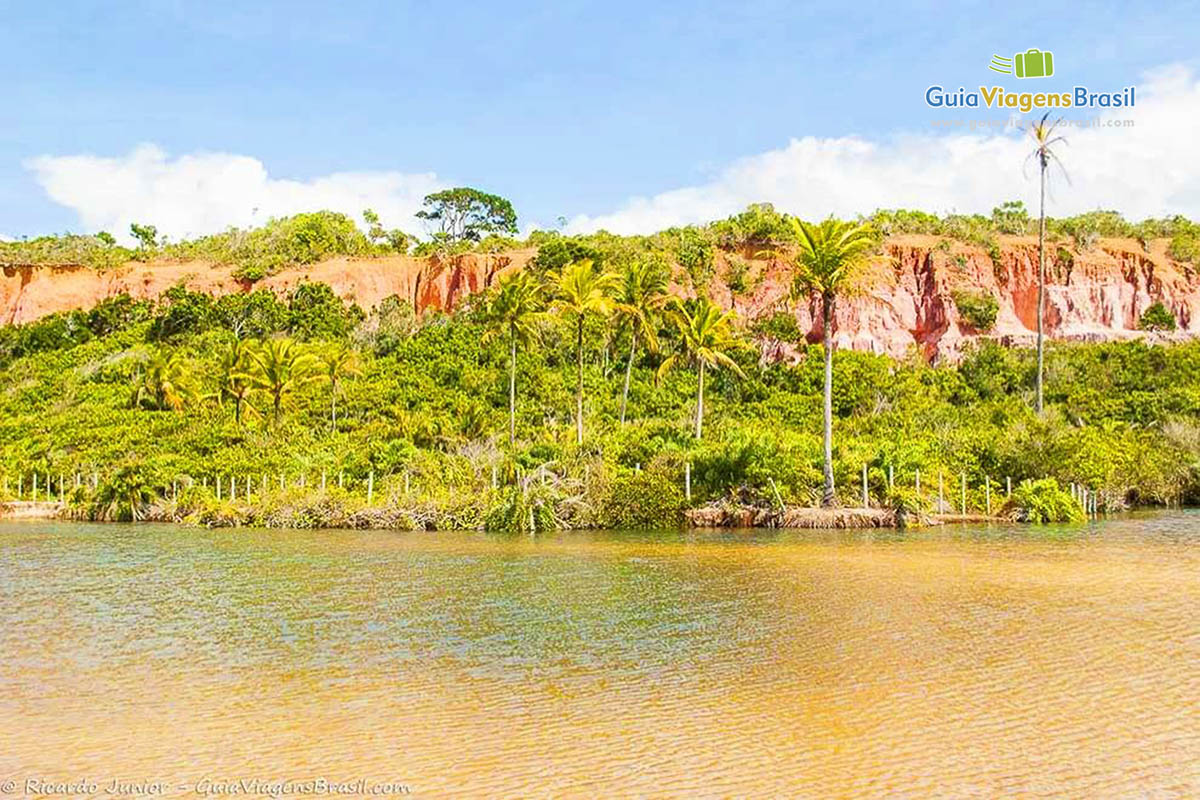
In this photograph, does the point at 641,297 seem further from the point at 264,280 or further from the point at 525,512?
the point at 264,280

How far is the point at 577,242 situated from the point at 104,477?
33.0 metres

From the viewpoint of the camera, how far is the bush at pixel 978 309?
55.3 metres

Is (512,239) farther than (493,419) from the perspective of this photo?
Yes

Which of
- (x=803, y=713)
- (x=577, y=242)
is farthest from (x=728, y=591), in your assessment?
(x=577, y=242)

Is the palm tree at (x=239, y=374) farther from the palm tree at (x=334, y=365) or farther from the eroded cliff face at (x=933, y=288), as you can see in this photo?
the eroded cliff face at (x=933, y=288)

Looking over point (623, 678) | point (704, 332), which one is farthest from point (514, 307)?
point (623, 678)

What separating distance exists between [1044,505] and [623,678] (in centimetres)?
2174

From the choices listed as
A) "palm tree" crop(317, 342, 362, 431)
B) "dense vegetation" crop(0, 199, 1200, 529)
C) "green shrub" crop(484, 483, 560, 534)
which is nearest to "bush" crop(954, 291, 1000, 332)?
"dense vegetation" crop(0, 199, 1200, 529)

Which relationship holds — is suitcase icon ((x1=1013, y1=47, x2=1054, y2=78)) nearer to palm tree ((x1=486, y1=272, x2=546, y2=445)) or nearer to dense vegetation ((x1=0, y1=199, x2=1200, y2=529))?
dense vegetation ((x1=0, y1=199, x2=1200, y2=529))

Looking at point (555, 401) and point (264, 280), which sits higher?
point (264, 280)

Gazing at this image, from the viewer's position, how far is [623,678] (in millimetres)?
8656

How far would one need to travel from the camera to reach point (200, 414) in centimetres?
4516

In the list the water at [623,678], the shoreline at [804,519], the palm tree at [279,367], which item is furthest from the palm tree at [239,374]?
the water at [623,678]

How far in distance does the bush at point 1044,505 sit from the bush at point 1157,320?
33.7m
